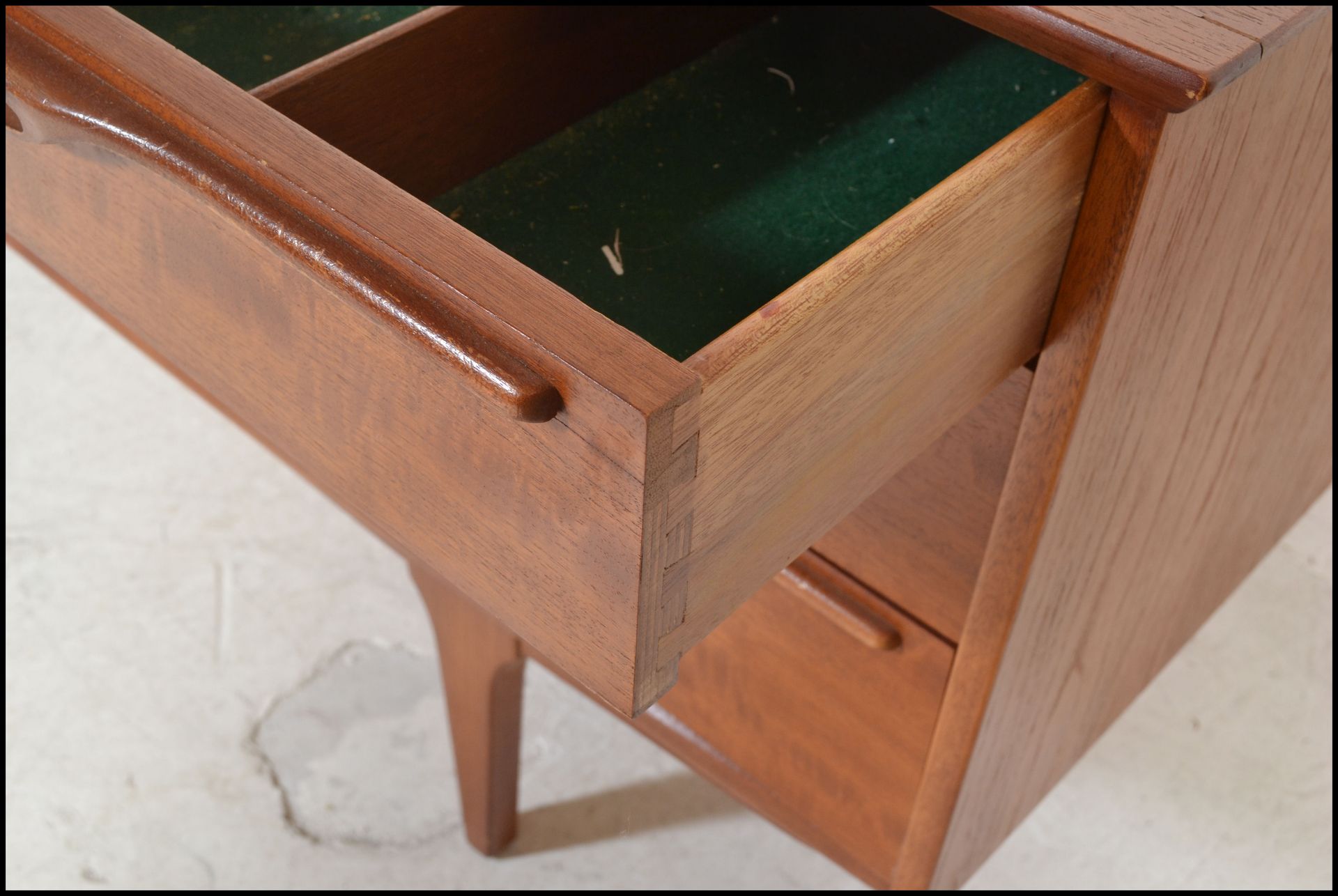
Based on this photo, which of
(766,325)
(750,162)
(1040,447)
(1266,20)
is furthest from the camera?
(750,162)

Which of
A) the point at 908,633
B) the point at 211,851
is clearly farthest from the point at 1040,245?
the point at 211,851

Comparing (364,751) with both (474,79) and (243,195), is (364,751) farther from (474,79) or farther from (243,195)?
(243,195)

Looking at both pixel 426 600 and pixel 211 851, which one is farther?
pixel 211 851

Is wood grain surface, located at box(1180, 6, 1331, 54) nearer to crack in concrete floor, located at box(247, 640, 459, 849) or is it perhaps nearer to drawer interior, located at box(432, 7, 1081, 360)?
drawer interior, located at box(432, 7, 1081, 360)

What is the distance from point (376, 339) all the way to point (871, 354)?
0.19 metres

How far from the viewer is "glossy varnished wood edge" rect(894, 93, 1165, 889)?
2.00 ft

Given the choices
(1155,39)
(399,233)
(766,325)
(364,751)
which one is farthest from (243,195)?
(364,751)

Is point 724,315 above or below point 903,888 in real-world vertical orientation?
above

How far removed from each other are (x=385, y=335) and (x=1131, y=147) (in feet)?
1.05

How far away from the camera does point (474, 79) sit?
2.50 ft

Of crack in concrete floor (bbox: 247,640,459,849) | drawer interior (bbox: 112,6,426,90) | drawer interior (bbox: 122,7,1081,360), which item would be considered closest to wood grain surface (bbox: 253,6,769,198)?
drawer interior (bbox: 122,7,1081,360)

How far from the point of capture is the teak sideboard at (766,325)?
504 millimetres

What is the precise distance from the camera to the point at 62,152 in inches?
24.8

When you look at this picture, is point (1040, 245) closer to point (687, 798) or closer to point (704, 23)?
point (704, 23)
